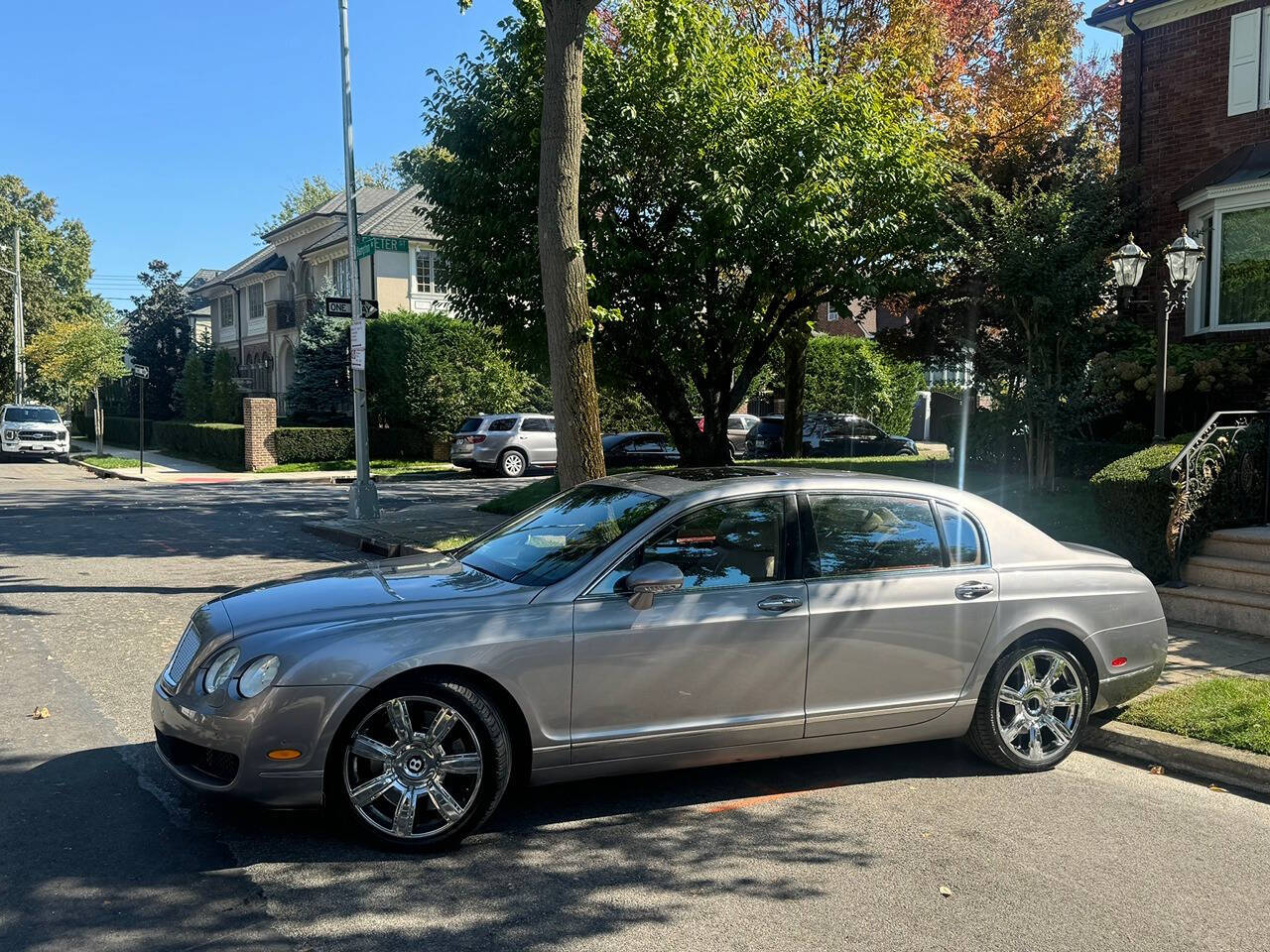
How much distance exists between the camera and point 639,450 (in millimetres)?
26516

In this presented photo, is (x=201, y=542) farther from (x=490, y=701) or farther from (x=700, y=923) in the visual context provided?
(x=700, y=923)

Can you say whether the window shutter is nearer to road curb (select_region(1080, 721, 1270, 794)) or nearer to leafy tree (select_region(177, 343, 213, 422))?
road curb (select_region(1080, 721, 1270, 794))

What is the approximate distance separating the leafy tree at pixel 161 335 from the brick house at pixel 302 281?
2555 millimetres

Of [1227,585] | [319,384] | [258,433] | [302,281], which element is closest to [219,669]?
[1227,585]

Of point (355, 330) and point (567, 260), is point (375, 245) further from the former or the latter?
point (567, 260)

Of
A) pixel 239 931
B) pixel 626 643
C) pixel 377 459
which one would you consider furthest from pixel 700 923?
pixel 377 459

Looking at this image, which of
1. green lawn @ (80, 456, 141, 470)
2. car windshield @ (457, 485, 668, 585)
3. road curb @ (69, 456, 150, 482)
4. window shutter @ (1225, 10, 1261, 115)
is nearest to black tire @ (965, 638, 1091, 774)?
car windshield @ (457, 485, 668, 585)

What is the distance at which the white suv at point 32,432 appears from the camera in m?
33.0

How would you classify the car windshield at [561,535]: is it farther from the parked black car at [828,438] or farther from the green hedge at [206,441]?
the green hedge at [206,441]

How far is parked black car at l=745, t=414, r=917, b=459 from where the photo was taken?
91.9 ft

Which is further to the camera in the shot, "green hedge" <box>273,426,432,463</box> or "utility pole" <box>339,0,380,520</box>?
"green hedge" <box>273,426,432,463</box>

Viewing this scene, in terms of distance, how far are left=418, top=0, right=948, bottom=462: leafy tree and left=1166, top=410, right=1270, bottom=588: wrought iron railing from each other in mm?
6314

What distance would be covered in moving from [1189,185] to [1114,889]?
46.7 ft

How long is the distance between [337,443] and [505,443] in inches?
279
